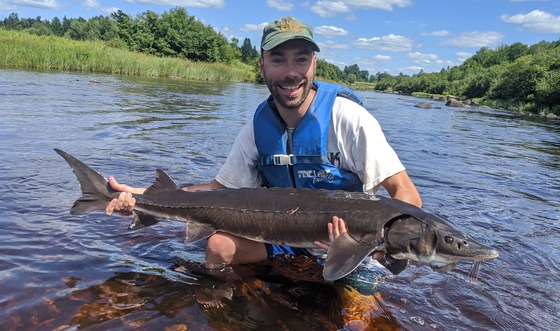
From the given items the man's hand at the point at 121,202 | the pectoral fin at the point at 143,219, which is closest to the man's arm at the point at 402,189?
the pectoral fin at the point at 143,219

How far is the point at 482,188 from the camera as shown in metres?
9.62

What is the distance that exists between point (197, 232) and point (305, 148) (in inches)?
52.5

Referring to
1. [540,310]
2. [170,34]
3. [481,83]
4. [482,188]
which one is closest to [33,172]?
[540,310]

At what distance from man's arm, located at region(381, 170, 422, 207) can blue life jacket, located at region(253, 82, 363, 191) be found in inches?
15.4

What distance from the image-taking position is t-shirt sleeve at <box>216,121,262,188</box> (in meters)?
4.67

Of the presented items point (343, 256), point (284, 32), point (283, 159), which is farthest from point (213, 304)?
point (284, 32)

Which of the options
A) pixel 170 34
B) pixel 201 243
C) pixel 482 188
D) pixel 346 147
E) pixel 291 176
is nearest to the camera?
pixel 346 147

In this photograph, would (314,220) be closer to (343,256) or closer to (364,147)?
(343,256)

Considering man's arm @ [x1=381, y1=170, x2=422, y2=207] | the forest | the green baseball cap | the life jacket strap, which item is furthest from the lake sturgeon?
the forest

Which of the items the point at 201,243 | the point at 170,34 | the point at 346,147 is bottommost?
the point at 201,243

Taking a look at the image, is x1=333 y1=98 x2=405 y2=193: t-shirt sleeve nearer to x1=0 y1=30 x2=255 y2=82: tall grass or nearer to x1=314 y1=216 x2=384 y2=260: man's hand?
x1=314 y1=216 x2=384 y2=260: man's hand

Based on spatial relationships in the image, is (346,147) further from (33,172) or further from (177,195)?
(33,172)

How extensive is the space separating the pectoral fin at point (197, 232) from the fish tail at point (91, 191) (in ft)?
2.77

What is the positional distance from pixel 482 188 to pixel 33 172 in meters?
9.08
